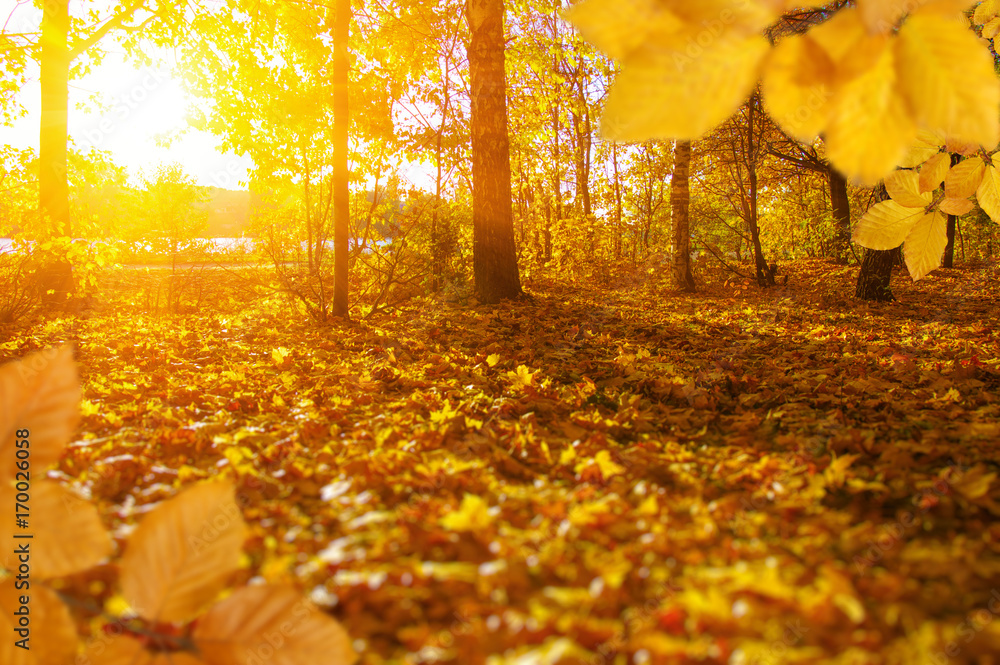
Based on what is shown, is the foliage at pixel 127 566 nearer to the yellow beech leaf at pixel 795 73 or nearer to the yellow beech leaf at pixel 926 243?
the yellow beech leaf at pixel 795 73

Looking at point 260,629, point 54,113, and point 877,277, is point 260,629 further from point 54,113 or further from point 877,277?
point 54,113

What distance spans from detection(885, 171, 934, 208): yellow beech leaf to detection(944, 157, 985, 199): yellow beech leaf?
0.04 metres

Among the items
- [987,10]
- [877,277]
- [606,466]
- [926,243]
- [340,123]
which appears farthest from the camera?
[877,277]

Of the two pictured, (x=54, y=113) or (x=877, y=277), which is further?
(x=54, y=113)

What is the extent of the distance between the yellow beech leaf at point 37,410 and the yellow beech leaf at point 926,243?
1.48 metres

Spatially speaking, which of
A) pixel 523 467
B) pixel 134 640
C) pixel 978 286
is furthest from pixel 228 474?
pixel 978 286

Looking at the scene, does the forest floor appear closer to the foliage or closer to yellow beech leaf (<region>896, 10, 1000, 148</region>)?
the foliage

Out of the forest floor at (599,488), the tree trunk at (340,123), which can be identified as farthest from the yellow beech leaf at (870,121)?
the tree trunk at (340,123)

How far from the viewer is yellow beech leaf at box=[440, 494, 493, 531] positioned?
1.35m

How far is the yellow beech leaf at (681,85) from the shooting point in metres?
0.41

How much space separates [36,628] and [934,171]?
5.73 feet

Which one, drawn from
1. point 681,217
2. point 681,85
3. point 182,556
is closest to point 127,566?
point 182,556

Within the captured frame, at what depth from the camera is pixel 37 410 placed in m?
0.43

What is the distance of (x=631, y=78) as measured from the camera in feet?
1.36
